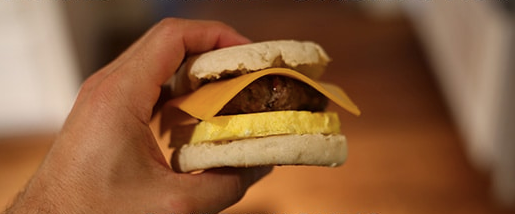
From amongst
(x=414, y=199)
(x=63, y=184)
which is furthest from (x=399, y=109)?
(x=63, y=184)

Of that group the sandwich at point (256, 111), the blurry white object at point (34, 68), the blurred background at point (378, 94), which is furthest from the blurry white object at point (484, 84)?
the blurry white object at point (34, 68)

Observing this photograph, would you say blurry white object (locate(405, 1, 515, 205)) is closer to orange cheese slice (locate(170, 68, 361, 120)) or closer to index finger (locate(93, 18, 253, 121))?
orange cheese slice (locate(170, 68, 361, 120))

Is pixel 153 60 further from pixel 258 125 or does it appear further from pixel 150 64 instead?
pixel 258 125

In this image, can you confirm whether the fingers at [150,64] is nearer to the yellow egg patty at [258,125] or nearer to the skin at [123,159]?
the skin at [123,159]

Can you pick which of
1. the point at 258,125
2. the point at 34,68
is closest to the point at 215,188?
the point at 258,125

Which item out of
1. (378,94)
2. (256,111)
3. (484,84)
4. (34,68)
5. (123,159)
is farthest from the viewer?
(378,94)

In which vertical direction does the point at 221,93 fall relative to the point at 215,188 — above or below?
above
